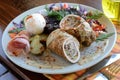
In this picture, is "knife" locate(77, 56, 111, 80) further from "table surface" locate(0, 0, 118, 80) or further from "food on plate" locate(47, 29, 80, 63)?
"table surface" locate(0, 0, 118, 80)

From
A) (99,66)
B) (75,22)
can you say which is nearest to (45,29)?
(75,22)

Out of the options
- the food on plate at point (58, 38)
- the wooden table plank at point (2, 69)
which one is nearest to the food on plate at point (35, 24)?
the food on plate at point (58, 38)

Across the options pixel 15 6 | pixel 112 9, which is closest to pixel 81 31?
pixel 112 9

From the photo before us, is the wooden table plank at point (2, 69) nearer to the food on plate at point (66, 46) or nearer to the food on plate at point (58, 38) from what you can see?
the food on plate at point (58, 38)

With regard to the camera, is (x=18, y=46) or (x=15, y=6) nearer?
(x=18, y=46)

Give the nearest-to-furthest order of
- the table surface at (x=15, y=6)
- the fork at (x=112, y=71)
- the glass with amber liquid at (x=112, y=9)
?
the fork at (x=112, y=71), the glass with amber liquid at (x=112, y=9), the table surface at (x=15, y=6)

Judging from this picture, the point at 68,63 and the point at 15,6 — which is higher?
the point at 15,6

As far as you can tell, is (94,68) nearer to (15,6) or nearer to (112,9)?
(112,9)

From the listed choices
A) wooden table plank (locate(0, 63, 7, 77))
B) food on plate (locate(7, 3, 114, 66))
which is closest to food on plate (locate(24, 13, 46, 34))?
food on plate (locate(7, 3, 114, 66))
